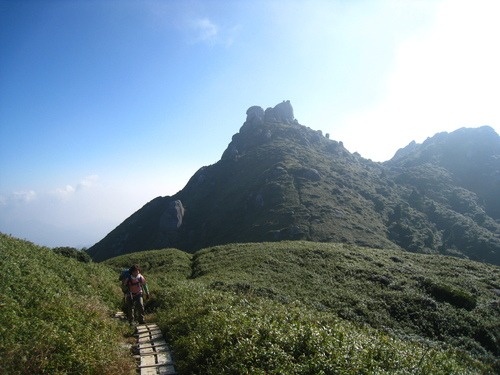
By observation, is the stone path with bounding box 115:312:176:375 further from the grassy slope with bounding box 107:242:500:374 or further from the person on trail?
the person on trail

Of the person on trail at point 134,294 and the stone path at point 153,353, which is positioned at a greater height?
the person on trail at point 134,294

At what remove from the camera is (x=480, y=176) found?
18112 centimetres

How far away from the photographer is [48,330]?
29.9ft

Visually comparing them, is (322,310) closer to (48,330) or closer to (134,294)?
(134,294)

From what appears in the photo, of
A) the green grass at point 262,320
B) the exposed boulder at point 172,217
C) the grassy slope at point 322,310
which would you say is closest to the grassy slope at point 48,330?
the green grass at point 262,320

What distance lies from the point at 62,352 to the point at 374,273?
33163 millimetres

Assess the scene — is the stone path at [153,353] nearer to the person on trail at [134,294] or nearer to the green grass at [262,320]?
the green grass at [262,320]

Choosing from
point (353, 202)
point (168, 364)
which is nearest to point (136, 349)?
point (168, 364)

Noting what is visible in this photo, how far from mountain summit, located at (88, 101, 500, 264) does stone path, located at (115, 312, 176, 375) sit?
80634mm

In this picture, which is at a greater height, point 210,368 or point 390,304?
point 210,368

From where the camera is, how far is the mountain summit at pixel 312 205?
104 meters

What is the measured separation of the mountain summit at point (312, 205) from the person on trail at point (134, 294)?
256 feet

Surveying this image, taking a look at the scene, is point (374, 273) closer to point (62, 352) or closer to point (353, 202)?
point (62, 352)

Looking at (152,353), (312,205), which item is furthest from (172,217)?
(152,353)
